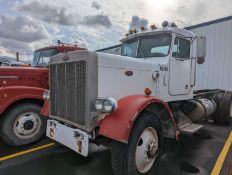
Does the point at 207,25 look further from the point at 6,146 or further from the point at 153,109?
the point at 6,146

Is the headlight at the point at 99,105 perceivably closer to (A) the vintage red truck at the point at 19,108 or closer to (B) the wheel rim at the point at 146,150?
(B) the wheel rim at the point at 146,150

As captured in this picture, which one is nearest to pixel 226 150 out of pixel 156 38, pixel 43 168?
pixel 156 38

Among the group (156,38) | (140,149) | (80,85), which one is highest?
(156,38)

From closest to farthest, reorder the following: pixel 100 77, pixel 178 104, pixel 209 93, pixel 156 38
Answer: pixel 100 77, pixel 156 38, pixel 178 104, pixel 209 93

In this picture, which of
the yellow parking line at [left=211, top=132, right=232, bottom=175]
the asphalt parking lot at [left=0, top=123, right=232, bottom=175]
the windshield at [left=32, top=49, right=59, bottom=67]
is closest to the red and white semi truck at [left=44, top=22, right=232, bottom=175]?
the asphalt parking lot at [left=0, top=123, right=232, bottom=175]

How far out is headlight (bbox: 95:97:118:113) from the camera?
2.79 m

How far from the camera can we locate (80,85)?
3117 millimetres

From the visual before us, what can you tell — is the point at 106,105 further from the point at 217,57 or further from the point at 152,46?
the point at 217,57

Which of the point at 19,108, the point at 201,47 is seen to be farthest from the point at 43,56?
the point at 201,47

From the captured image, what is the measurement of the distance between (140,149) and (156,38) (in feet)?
7.96

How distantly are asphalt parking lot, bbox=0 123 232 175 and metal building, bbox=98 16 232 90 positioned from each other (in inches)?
215

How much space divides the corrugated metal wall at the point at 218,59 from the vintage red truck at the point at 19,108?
815 cm

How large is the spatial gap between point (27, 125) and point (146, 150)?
2.79m

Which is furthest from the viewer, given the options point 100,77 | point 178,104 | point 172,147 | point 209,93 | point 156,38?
point 209,93
